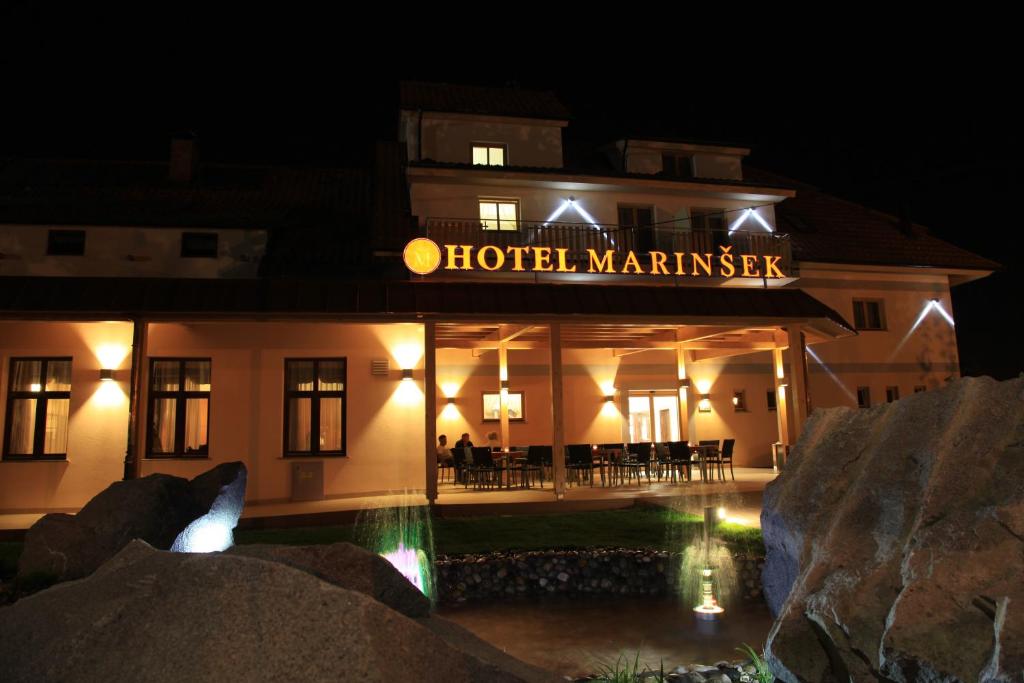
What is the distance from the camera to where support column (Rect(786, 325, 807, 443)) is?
12609 mm

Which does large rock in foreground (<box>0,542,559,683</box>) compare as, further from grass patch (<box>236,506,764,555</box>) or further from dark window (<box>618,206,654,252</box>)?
dark window (<box>618,206,654,252</box>)

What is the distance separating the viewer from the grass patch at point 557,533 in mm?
8086

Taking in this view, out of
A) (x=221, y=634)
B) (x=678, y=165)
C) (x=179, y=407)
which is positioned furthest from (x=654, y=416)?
(x=221, y=634)

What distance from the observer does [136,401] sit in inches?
412

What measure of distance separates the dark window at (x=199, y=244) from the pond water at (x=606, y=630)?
8929 mm

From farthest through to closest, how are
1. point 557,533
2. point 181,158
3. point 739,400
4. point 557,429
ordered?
point 739,400 → point 181,158 → point 557,429 → point 557,533

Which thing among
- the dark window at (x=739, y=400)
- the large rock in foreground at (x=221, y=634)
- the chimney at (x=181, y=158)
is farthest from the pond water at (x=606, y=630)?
the chimney at (x=181, y=158)

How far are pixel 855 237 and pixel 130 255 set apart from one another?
60.3ft

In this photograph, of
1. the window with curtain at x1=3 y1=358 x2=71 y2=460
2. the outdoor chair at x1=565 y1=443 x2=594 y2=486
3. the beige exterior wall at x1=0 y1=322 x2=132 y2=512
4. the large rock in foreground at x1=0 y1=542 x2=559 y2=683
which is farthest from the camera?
the outdoor chair at x1=565 y1=443 x2=594 y2=486

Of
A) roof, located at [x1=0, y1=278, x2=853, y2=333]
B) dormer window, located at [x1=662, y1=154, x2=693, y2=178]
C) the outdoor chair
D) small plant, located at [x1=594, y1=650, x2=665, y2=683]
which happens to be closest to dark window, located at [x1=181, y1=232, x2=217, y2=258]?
roof, located at [x1=0, y1=278, x2=853, y2=333]

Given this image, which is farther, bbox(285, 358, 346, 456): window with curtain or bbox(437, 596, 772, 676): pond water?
bbox(285, 358, 346, 456): window with curtain

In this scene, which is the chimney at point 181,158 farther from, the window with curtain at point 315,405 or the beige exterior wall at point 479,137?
the window with curtain at point 315,405

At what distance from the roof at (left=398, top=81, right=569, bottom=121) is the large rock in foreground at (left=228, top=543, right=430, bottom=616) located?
46.1ft

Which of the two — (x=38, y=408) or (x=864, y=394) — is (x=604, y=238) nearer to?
(x=864, y=394)
